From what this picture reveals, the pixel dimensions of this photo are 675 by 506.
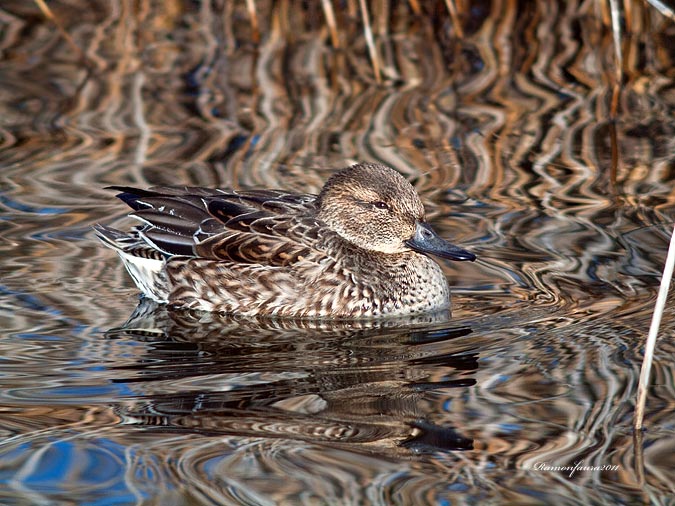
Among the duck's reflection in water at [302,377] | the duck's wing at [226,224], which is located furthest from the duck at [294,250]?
the duck's reflection in water at [302,377]

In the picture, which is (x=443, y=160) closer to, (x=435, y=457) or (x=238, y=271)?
(x=238, y=271)

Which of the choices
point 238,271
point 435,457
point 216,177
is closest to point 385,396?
point 435,457

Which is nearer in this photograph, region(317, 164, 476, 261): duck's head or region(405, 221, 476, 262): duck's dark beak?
region(405, 221, 476, 262): duck's dark beak

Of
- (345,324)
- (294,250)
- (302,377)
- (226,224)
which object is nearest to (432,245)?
(345,324)

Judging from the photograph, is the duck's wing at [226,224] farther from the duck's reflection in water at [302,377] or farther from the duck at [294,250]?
the duck's reflection in water at [302,377]

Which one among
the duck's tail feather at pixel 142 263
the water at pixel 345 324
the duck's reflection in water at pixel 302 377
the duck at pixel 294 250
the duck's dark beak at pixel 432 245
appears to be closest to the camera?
the water at pixel 345 324

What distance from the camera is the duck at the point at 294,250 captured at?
7.40 metres

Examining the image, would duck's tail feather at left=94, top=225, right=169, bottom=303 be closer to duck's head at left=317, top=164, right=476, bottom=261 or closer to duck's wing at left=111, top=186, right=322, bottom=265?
duck's wing at left=111, top=186, right=322, bottom=265

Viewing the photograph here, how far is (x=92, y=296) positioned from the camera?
7406mm

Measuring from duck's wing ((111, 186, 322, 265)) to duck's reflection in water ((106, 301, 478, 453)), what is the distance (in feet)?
1.39

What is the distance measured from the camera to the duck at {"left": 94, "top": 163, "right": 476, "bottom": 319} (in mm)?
7398

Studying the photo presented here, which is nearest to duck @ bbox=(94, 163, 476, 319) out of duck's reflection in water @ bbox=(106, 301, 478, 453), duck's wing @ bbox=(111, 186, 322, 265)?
duck's wing @ bbox=(111, 186, 322, 265)

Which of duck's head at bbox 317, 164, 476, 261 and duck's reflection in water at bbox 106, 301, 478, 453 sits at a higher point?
duck's head at bbox 317, 164, 476, 261

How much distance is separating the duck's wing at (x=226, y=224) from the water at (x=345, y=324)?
0.43 m
